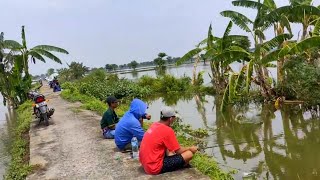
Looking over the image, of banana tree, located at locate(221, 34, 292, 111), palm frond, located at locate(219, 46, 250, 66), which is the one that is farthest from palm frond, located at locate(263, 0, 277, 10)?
palm frond, located at locate(219, 46, 250, 66)

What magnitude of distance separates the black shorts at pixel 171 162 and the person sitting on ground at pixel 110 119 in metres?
3.07

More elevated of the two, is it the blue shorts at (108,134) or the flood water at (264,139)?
the blue shorts at (108,134)

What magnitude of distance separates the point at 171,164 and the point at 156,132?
67 centimetres

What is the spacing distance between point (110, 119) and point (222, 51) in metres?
8.50

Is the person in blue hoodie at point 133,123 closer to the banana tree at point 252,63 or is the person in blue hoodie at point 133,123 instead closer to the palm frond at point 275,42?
the banana tree at point 252,63

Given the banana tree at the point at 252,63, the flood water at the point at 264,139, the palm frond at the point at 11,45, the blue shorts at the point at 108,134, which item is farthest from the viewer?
the palm frond at the point at 11,45

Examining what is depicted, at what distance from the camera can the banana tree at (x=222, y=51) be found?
14.5 meters

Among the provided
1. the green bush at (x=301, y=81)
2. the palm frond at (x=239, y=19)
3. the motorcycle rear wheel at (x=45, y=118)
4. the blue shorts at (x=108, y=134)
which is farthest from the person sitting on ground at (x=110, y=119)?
the palm frond at (x=239, y=19)

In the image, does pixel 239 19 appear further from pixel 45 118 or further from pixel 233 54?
pixel 45 118

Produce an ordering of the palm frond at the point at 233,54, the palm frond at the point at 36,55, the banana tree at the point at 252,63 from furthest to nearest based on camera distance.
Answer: the palm frond at the point at 36,55 < the palm frond at the point at 233,54 < the banana tree at the point at 252,63

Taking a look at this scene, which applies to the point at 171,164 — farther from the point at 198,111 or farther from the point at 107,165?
the point at 198,111

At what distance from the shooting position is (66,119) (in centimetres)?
1328

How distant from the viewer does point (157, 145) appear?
18.9 ft

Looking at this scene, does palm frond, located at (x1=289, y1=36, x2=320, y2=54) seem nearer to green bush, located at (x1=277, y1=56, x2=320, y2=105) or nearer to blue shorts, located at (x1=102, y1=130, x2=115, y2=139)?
green bush, located at (x1=277, y1=56, x2=320, y2=105)
